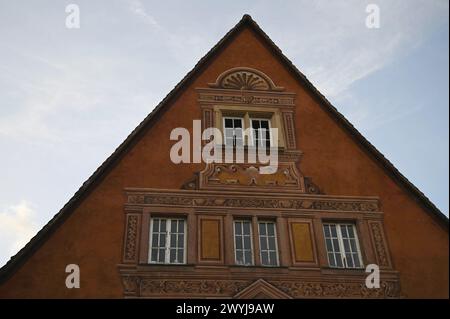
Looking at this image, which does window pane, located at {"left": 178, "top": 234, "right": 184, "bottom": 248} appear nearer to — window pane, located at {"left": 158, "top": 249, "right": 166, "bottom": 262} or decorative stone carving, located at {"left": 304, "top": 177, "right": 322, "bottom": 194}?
window pane, located at {"left": 158, "top": 249, "right": 166, "bottom": 262}

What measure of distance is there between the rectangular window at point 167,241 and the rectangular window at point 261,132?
3.14 meters

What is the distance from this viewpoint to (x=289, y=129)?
12.5 meters

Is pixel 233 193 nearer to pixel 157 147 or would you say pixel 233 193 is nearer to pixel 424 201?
pixel 157 147

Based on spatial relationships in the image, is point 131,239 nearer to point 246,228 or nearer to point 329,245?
point 246,228

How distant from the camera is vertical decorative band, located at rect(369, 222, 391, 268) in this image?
1029 cm

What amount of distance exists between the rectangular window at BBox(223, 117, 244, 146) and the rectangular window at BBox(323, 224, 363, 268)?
319cm

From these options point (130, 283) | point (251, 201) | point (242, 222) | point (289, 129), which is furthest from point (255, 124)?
point (130, 283)

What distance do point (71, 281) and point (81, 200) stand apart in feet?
6.32

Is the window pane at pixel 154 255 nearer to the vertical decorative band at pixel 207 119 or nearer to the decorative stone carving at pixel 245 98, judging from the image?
the vertical decorative band at pixel 207 119

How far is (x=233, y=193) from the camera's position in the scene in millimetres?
11070

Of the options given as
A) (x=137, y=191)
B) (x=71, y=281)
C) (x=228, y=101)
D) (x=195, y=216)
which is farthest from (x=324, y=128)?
(x=71, y=281)

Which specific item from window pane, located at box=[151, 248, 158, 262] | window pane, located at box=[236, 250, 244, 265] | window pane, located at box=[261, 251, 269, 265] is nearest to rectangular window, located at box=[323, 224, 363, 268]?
window pane, located at box=[261, 251, 269, 265]

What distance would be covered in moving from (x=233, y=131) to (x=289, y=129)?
1.50 meters

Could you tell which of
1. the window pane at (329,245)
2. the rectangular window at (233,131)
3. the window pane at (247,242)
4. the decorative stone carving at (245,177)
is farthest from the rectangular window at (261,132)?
the window pane at (329,245)
